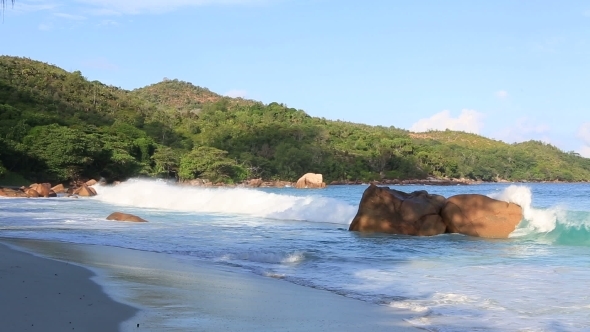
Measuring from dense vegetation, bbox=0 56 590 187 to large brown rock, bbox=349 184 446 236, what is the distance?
38492 mm

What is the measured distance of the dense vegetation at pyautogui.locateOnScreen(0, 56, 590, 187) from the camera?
189ft

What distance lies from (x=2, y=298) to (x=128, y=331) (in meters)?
1.75

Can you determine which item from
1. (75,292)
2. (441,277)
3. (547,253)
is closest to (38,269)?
(75,292)

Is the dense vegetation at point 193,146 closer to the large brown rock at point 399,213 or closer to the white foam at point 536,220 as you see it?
the large brown rock at point 399,213

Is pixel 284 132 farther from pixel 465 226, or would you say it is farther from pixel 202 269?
pixel 202 269

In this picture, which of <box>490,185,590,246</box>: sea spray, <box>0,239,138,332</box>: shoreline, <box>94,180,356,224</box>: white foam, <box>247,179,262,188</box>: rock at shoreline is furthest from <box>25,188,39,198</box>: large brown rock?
<box>247,179,262,188</box>: rock at shoreline

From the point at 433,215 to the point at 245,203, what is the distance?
46.6 ft

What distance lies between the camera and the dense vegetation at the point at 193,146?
57.6m

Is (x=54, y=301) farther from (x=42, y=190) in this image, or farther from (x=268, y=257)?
(x=42, y=190)

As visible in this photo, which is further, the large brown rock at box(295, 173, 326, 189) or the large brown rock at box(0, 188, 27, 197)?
the large brown rock at box(295, 173, 326, 189)

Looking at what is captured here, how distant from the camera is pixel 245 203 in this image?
31.0m

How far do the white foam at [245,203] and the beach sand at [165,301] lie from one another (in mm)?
15265

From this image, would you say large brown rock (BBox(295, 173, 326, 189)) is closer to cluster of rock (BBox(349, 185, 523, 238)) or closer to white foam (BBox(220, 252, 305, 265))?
cluster of rock (BBox(349, 185, 523, 238))

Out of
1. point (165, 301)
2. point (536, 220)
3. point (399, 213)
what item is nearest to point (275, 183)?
point (399, 213)
